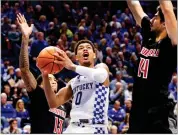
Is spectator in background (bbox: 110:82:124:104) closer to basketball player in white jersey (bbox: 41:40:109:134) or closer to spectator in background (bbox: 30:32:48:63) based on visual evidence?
spectator in background (bbox: 30:32:48:63)

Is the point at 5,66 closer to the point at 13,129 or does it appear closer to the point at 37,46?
the point at 37,46

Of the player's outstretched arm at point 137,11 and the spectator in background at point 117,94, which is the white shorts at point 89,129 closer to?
the player's outstretched arm at point 137,11

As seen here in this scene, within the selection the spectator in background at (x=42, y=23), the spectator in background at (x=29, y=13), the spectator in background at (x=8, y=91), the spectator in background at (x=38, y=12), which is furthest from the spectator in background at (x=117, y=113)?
the spectator in background at (x=38, y=12)

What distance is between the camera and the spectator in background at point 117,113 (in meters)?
13.1

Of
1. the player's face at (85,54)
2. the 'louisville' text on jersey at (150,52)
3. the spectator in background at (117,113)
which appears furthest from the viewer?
the spectator in background at (117,113)

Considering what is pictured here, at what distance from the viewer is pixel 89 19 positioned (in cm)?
1945

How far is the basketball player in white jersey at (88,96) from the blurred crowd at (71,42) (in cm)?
549

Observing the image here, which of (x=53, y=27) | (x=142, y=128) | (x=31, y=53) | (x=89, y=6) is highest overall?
(x=89, y=6)

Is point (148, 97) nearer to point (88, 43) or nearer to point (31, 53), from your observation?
point (88, 43)

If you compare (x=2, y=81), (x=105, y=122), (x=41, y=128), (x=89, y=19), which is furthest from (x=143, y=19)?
(x=89, y=19)

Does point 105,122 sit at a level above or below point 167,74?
below

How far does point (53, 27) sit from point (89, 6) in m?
3.18

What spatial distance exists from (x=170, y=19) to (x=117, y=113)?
8.36m

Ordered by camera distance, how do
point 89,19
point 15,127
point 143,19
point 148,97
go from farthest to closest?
point 89,19, point 15,127, point 143,19, point 148,97
